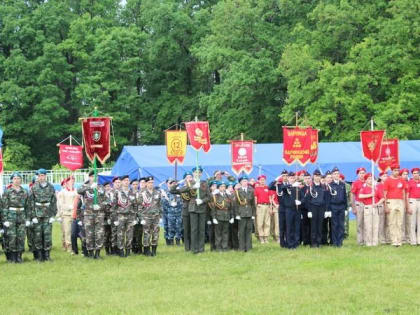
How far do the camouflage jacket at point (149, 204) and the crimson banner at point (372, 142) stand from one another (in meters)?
5.13

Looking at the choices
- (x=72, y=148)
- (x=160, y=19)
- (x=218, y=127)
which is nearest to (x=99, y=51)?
(x=160, y=19)

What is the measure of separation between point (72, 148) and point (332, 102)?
48.4 feet

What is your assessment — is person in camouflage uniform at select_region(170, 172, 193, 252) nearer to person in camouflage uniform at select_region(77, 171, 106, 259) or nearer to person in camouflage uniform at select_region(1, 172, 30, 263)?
person in camouflage uniform at select_region(77, 171, 106, 259)

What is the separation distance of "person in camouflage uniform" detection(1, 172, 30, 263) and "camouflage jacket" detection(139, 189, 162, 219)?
91.6 inches

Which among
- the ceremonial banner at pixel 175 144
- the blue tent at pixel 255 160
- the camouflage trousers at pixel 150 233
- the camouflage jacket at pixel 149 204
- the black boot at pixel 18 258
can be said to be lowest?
the black boot at pixel 18 258

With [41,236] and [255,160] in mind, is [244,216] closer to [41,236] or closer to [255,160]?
[41,236]

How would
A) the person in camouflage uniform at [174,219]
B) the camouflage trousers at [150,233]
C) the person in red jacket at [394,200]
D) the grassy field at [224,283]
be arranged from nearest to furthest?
the grassy field at [224,283], the camouflage trousers at [150,233], the person in red jacket at [394,200], the person in camouflage uniform at [174,219]

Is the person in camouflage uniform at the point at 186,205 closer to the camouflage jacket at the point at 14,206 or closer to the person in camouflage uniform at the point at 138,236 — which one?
the person in camouflage uniform at the point at 138,236

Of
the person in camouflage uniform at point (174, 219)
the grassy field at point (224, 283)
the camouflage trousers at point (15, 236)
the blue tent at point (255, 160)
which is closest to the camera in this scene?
the grassy field at point (224, 283)

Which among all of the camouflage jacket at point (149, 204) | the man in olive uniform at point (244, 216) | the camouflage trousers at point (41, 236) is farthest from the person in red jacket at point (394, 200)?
the camouflage trousers at point (41, 236)

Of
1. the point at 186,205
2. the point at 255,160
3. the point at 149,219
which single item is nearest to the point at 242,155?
the point at 255,160

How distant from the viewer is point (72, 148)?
23.1 meters

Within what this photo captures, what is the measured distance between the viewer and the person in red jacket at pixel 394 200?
658 inches

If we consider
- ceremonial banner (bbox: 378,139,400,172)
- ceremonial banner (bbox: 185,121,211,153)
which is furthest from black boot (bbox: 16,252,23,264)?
ceremonial banner (bbox: 378,139,400,172)
